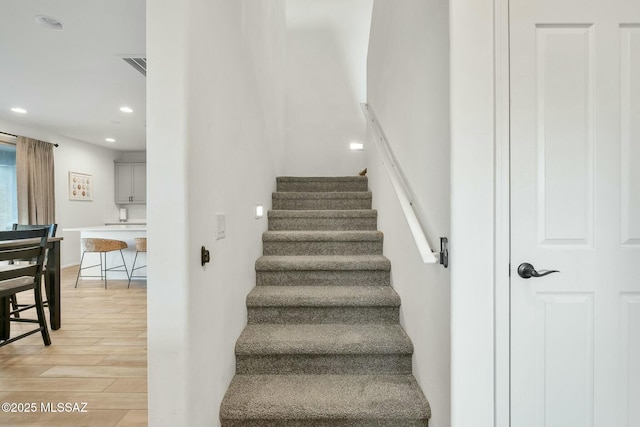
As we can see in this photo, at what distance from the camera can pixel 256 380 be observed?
1629mm

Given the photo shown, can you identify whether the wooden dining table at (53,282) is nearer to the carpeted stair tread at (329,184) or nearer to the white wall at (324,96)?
the carpeted stair tread at (329,184)

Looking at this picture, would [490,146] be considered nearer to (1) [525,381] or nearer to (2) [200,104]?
(1) [525,381]

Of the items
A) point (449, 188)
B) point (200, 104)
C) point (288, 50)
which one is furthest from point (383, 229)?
point (288, 50)

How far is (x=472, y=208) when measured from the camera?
116 centimetres

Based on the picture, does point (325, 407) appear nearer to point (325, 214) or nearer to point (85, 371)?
point (325, 214)

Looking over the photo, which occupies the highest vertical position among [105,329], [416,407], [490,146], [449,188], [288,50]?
[288,50]

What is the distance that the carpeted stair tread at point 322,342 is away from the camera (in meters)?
1.66

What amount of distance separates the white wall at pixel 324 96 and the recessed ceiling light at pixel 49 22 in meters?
2.72

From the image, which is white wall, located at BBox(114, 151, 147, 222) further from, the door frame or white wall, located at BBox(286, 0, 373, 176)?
the door frame

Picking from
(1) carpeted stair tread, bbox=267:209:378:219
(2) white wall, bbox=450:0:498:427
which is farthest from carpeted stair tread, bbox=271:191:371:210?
(2) white wall, bbox=450:0:498:427

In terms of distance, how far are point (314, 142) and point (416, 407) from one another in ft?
12.6

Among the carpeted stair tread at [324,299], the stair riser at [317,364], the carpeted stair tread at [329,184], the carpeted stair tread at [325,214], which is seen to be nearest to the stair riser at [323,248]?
the carpeted stair tread at [325,214]

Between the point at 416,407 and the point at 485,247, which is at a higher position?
the point at 485,247

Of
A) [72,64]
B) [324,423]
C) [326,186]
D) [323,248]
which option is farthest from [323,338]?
[72,64]
